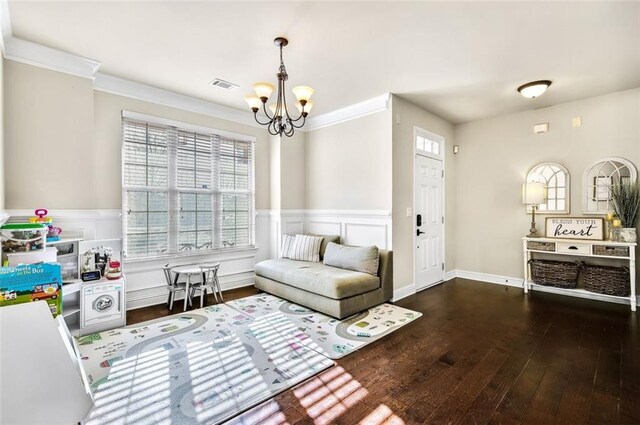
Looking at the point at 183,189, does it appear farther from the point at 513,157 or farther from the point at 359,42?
the point at 513,157

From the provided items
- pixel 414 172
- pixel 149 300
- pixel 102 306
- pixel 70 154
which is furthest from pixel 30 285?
pixel 414 172

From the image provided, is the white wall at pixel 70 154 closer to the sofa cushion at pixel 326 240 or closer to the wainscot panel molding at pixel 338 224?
the wainscot panel molding at pixel 338 224

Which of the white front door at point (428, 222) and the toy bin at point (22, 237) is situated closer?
the toy bin at point (22, 237)

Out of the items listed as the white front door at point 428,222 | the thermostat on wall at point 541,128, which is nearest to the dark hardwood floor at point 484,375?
the white front door at point 428,222

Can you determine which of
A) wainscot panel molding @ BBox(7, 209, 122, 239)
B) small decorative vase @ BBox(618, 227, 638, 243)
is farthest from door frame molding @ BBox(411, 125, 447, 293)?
wainscot panel molding @ BBox(7, 209, 122, 239)

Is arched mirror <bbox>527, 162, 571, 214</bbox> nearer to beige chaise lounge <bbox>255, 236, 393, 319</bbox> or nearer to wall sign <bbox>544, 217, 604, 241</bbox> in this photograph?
wall sign <bbox>544, 217, 604, 241</bbox>

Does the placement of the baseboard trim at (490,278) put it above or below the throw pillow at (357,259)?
below

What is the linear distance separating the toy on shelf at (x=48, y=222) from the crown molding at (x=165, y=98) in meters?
1.51

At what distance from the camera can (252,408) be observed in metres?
1.88

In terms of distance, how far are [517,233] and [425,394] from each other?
146 inches

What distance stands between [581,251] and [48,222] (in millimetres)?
6042

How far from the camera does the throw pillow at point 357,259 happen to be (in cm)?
375

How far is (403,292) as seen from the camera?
4.14 m

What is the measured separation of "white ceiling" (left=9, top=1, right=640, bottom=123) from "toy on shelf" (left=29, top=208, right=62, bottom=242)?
5.15ft
